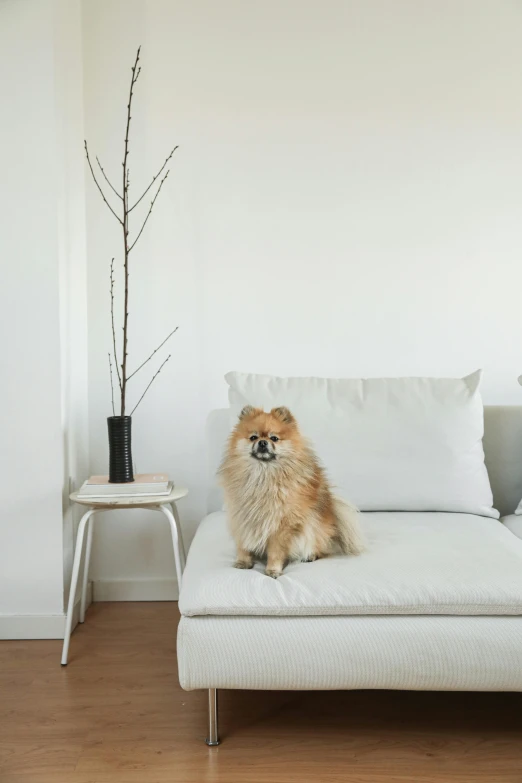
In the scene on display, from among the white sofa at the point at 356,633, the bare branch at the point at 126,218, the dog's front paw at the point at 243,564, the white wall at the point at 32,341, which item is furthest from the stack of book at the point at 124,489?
the white sofa at the point at 356,633

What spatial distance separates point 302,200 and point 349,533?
1.46 meters

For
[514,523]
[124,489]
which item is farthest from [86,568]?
[514,523]

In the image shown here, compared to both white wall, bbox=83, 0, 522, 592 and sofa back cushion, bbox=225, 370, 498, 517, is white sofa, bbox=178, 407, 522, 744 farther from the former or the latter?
white wall, bbox=83, 0, 522, 592

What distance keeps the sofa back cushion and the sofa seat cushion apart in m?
0.43

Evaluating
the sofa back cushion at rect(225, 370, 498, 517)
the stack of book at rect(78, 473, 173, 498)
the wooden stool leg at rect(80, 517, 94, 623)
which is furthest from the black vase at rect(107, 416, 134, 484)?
the sofa back cushion at rect(225, 370, 498, 517)

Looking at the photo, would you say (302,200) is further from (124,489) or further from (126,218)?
(124,489)

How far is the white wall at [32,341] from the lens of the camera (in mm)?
2451

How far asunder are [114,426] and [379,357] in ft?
3.54

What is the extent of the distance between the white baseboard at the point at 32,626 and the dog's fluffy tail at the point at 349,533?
3.68 feet

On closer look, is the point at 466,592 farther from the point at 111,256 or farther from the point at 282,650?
the point at 111,256

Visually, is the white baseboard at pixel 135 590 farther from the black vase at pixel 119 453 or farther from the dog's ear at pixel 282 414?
the dog's ear at pixel 282 414

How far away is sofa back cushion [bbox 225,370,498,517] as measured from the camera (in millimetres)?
2354

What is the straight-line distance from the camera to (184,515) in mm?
2861

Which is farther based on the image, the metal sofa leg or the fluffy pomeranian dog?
the fluffy pomeranian dog
